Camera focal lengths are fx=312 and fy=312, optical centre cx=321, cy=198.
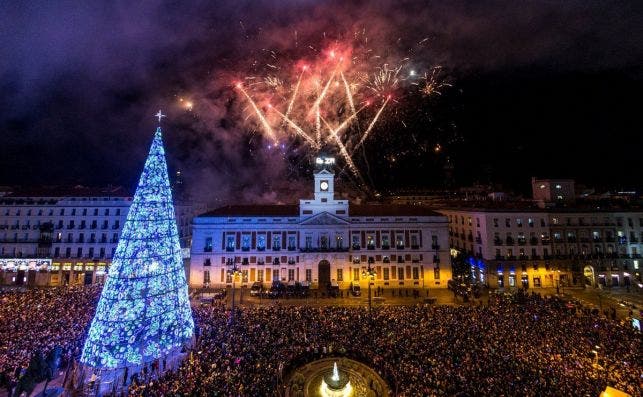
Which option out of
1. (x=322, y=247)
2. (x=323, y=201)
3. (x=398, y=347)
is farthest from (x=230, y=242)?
(x=398, y=347)

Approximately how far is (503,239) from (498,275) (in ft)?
16.8

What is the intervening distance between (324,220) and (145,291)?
29.8 metres

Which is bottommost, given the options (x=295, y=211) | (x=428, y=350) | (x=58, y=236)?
(x=428, y=350)

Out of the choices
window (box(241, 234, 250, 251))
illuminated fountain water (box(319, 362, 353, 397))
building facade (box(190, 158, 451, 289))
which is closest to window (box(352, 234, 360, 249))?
building facade (box(190, 158, 451, 289))

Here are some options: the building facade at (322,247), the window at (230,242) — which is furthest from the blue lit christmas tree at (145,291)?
the window at (230,242)

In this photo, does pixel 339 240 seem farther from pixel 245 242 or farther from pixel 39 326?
pixel 39 326

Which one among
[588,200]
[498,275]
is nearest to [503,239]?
[498,275]

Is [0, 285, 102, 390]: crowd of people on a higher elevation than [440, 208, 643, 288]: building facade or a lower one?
lower

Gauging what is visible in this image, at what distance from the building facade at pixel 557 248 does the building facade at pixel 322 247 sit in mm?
6111

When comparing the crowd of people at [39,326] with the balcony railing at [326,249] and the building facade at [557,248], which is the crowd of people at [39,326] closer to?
the balcony railing at [326,249]

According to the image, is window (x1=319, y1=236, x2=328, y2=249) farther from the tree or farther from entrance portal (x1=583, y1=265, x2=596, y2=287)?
entrance portal (x1=583, y1=265, x2=596, y2=287)

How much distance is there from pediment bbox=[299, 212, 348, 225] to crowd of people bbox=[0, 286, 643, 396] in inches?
769

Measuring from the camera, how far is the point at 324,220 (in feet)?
151

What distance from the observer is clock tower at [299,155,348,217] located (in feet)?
155
